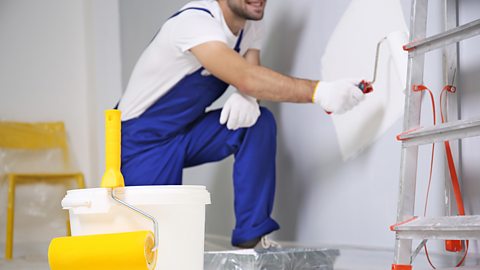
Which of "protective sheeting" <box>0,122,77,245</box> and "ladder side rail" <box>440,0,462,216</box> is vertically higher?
"ladder side rail" <box>440,0,462,216</box>

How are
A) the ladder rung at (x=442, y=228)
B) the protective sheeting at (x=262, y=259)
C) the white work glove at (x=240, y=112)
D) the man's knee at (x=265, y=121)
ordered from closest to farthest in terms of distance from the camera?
the ladder rung at (x=442, y=228) < the protective sheeting at (x=262, y=259) < the white work glove at (x=240, y=112) < the man's knee at (x=265, y=121)

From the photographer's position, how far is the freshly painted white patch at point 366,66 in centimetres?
227

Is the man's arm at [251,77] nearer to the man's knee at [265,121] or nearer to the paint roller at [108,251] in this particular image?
the man's knee at [265,121]

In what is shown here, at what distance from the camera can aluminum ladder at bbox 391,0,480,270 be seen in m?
1.41

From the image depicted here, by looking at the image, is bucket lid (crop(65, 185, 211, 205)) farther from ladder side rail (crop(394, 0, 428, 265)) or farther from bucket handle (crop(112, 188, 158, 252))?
ladder side rail (crop(394, 0, 428, 265))

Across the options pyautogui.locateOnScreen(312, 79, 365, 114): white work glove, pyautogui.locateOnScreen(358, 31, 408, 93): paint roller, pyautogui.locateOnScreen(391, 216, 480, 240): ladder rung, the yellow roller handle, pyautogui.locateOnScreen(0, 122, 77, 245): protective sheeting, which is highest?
pyautogui.locateOnScreen(358, 31, 408, 93): paint roller

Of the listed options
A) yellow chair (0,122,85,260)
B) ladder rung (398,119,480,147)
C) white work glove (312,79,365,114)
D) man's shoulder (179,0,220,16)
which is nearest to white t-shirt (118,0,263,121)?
man's shoulder (179,0,220,16)

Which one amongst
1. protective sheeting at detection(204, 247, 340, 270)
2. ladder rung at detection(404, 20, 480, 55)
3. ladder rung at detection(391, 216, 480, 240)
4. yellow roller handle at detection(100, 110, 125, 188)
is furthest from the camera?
protective sheeting at detection(204, 247, 340, 270)

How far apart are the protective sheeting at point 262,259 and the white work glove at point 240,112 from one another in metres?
0.76

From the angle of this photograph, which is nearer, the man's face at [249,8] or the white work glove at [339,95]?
the white work glove at [339,95]

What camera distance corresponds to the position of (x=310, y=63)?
8.96 feet

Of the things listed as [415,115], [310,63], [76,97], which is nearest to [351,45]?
[310,63]

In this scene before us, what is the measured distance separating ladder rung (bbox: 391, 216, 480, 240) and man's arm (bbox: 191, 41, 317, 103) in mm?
829

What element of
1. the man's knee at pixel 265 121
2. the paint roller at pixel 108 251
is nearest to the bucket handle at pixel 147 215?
the paint roller at pixel 108 251
